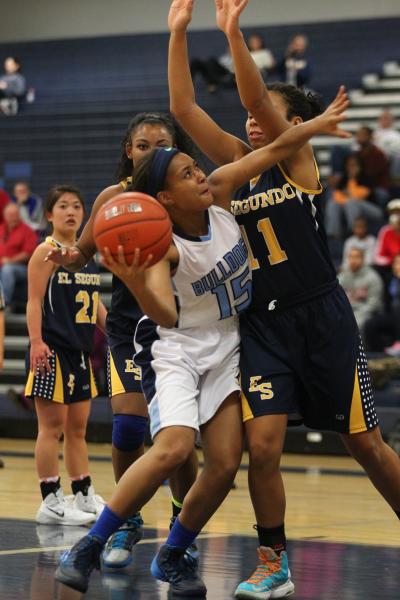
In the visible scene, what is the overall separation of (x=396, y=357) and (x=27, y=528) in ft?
18.7

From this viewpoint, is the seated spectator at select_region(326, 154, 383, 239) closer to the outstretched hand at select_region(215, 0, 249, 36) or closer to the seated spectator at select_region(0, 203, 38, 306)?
the seated spectator at select_region(0, 203, 38, 306)

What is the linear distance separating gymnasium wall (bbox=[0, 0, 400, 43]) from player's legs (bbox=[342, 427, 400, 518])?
1596 cm

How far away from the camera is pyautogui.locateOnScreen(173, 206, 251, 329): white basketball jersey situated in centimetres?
436

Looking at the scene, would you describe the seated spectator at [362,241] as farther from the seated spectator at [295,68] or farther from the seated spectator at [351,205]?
the seated spectator at [295,68]

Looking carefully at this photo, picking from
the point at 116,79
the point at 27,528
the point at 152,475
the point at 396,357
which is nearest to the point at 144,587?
the point at 152,475

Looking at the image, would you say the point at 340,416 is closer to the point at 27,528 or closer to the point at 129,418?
the point at 129,418

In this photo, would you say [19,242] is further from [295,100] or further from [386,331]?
[295,100]

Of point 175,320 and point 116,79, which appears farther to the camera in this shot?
point 116,79

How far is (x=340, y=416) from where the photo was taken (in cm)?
451

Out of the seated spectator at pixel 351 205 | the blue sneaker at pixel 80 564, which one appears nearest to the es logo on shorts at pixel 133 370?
the blue sneaker at pixel 80 564

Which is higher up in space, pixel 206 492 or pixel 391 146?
pixel 391 146

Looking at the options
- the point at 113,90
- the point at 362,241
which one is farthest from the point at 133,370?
the point at 113,90

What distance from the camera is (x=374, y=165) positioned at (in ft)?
44.4

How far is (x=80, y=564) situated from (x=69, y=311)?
283 centimetres
